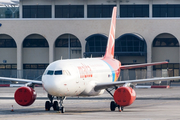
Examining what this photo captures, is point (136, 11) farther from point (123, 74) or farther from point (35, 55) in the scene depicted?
point (35, 55)

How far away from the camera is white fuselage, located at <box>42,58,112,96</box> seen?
25266 millimetres

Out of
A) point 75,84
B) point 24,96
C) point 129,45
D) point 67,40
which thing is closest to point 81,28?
point 67,40

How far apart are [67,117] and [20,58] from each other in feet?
143

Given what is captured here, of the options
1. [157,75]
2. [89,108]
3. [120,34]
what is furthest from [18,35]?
[89,108]

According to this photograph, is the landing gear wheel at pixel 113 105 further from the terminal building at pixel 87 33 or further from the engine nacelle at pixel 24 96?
the terminal building at pixel 87 33

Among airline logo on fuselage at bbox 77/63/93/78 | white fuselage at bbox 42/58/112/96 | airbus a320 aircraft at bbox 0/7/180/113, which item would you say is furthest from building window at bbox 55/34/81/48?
airline logo on fuselage at bbox 77/63/93/78

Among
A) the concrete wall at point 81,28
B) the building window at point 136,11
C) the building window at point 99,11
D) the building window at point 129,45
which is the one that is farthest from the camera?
the building window at point 99,11

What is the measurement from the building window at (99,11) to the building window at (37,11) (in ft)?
22.2

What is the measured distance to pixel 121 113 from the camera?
26.7 m

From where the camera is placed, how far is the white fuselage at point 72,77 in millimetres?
25266

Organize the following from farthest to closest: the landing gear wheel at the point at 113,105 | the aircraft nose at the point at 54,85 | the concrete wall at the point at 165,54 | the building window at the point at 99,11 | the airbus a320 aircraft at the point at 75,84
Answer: the building window at the point at 99,11
the concrete wall at the point at 165,54
the landing gear wheel at the point at 113,105
the airbus a320 aircraft at the point at 75,84
the aircraft nose at the point at 54,85

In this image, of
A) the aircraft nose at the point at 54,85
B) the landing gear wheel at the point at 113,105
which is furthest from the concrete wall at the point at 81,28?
the aircraft nose at the point at 54,85

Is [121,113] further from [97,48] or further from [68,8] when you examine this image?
[68,8]

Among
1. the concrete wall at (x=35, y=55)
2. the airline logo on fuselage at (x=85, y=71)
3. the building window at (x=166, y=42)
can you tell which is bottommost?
the airline logo on fuselage at (x=85, y=71)
